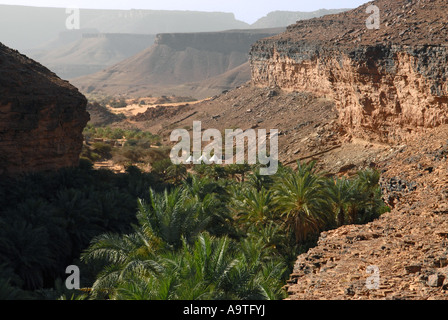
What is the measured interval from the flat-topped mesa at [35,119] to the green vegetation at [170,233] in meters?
0.96

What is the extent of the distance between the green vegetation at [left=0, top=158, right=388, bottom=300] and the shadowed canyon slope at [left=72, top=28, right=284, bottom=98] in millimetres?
82658

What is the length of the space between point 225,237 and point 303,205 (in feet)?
15.2

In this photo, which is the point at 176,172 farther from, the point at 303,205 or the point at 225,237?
→ the point at 225,237

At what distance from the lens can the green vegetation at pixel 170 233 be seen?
432 inches

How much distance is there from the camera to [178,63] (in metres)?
113

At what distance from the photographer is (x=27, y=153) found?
22.1m

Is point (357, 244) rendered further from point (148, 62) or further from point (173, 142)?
point (148, 62)

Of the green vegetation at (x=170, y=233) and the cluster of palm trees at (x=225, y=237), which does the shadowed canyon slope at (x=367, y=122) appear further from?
the green vegetation at (x=170, y=233)

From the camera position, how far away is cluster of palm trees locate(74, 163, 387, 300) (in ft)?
35.4

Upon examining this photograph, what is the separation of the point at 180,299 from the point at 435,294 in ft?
15.1

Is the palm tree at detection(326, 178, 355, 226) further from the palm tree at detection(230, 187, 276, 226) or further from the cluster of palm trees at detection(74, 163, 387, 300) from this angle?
the palm tree at detection(230, 187, 276, 226)

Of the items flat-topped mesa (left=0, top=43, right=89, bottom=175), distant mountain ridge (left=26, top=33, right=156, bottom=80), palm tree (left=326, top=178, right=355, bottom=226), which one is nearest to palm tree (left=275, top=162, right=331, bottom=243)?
palm tree (left=326, top=178, right=355, bottom=226)

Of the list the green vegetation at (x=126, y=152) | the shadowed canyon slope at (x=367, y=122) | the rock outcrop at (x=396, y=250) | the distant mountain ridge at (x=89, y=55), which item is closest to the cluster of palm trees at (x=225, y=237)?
the rock outcrop at (x=396, y=250)

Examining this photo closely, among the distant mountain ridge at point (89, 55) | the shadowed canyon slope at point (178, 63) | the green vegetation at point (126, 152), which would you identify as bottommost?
the green vegetation at point (126, 152)
